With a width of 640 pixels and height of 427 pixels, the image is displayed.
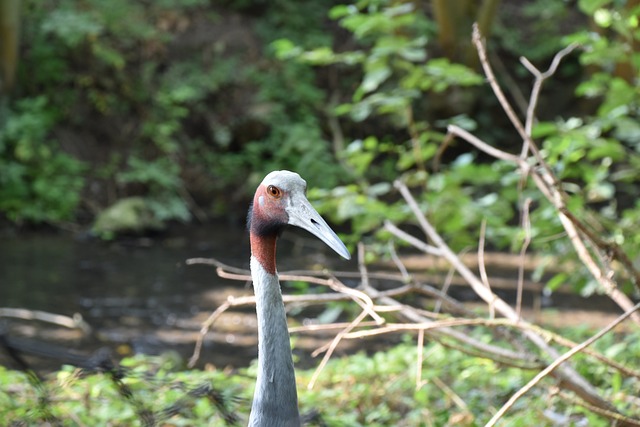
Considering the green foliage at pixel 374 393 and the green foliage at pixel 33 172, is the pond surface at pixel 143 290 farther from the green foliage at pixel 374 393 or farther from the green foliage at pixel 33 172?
the green foliage at pixel 374 393

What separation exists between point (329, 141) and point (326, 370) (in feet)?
31.2

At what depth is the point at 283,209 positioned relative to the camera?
8.63 ft

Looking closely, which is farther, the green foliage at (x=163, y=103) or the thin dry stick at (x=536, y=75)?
the green foliage at (x=163, y=103)

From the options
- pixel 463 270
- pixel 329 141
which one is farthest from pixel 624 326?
pixel 329 141

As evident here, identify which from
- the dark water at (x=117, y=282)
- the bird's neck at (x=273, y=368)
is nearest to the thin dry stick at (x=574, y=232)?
the bird's neck at (x=273, y=368)

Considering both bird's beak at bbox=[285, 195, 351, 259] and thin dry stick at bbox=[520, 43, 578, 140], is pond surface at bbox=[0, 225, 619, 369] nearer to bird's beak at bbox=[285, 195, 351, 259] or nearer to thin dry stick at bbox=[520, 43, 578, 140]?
thin dry stick at bbox=[520, 43, 578, 140]

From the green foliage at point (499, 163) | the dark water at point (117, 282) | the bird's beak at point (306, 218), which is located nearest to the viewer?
the bird's beak at point (306, 218)

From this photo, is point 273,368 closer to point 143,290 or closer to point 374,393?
point 374,393

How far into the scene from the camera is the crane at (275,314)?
2586mm

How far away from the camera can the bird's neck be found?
2.59m

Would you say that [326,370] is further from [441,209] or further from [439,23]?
[439,23]

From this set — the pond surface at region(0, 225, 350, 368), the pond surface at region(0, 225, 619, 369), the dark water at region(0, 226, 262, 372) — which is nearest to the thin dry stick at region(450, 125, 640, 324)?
the pond surface at region(0, 225, 619, 369)

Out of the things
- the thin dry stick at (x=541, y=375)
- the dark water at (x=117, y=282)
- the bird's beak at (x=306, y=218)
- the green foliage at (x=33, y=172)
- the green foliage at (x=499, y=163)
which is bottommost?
the thin dry stick at (x=541, y=375)

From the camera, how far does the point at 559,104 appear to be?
50.8ft
